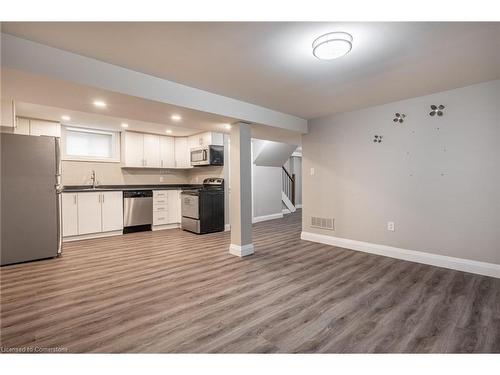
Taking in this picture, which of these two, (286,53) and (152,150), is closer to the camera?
(286,53)

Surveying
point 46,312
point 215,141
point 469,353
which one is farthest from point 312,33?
point 215,141

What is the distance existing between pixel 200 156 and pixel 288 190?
14.8ft

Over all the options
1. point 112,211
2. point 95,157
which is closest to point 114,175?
point 95,157

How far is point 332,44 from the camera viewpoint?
1.92 meters

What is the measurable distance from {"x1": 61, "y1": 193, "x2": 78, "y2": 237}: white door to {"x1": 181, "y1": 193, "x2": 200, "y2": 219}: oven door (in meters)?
2.04

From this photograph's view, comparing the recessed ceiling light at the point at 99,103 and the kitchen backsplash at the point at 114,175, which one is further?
the kitchen backsplash at the point at 114,175

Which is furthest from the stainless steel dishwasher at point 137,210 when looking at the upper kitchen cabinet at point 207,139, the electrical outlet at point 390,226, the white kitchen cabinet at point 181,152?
the electrical outlet at point 390,226

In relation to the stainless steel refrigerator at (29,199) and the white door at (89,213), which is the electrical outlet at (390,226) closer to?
the stainless steel refrigerator at (29,199)

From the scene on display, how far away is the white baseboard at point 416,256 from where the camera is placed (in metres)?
2.91

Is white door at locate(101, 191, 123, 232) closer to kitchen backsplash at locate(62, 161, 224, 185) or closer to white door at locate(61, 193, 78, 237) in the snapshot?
white door at locate(61, 193, 78, 237)

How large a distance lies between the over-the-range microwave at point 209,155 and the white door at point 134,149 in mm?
1272

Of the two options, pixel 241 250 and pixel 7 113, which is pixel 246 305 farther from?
pixel 7 113

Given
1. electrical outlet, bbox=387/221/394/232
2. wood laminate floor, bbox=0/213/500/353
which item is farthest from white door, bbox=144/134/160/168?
electrical outlet, bbox=387/221/394/232

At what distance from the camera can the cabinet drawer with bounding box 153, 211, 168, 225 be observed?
5.72 meters
